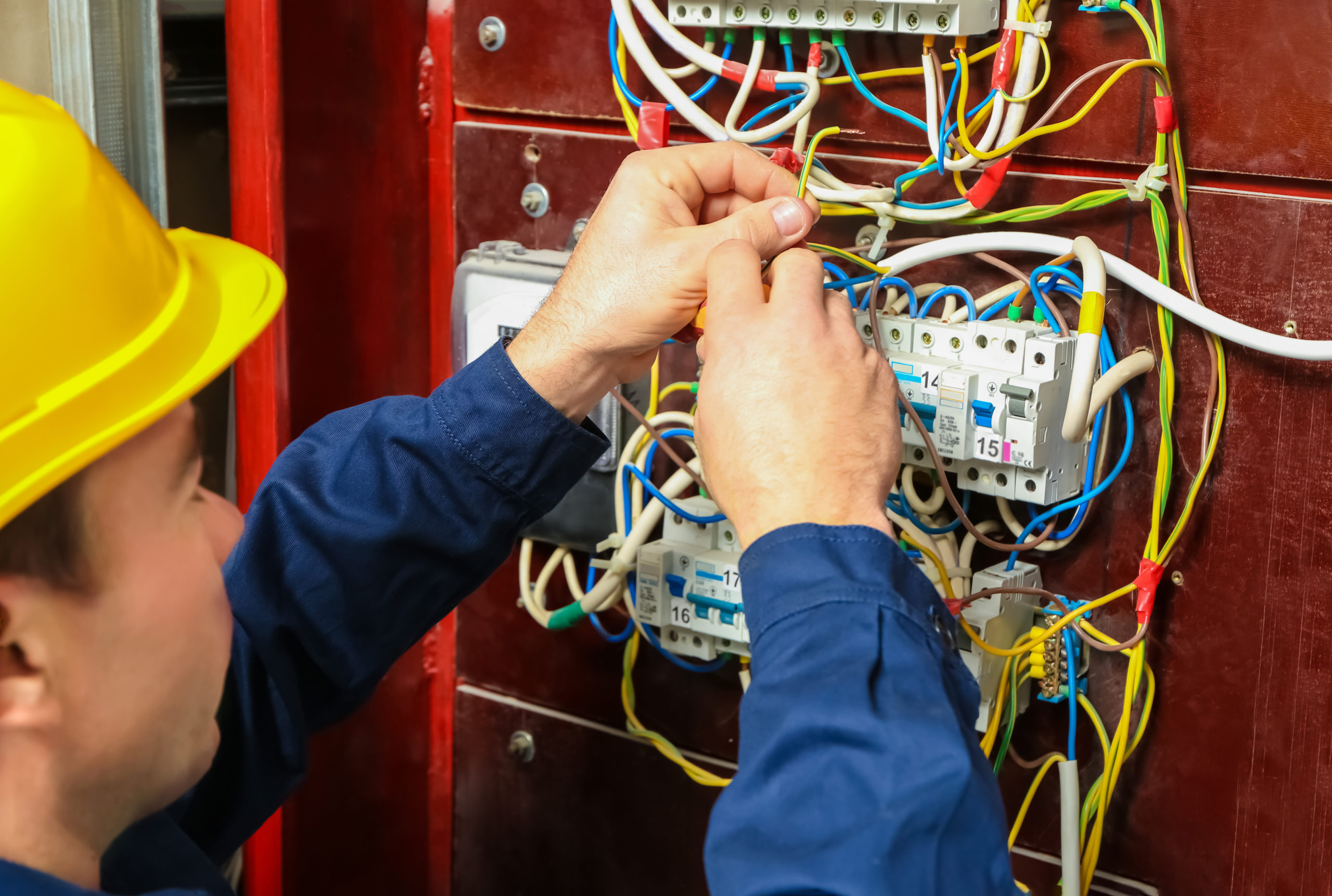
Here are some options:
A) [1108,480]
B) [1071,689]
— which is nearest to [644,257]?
[1108,480]

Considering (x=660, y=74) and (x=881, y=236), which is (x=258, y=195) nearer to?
(x=660, y=74)

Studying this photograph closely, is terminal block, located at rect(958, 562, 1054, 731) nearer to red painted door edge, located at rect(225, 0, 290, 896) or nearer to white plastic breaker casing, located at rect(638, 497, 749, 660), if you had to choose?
white plastic breaker casing, located at rect(638, 497, 749, 660)

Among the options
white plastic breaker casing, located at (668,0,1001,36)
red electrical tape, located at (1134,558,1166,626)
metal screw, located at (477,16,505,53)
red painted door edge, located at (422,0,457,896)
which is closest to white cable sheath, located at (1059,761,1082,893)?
red electrical tape, located at (1134,558,1166,626)

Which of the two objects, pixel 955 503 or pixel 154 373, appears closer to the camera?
pixel 154 373

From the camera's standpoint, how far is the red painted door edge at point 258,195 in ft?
4.10

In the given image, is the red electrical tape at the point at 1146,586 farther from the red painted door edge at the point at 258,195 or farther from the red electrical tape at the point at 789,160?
the red painted door edge at the point at 258,195

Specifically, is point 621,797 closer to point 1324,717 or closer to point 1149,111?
point 1324,717

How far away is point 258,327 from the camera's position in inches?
33.0

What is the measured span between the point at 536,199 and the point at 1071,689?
0.75 m

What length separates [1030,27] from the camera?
3.30ft

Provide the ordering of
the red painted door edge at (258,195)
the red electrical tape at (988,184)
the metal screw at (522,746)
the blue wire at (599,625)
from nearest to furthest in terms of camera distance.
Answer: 1. the red electrical tape at (988,184)
2. the red painted door edge at (258,195)
3. the blue wire at (599,625)
4. the metal screw at (522,746)

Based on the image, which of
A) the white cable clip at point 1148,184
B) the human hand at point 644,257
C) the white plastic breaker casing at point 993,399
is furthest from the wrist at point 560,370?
the white cable clip at point 1148,184

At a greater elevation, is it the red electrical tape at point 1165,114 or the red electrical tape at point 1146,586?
the red electrical tape at point 1165,114

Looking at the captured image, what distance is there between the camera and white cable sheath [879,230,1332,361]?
98cm
